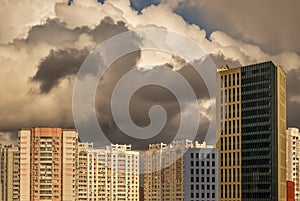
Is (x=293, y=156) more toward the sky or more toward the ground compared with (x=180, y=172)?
more toward the sky

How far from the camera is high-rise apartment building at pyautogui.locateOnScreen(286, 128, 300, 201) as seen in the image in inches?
1829

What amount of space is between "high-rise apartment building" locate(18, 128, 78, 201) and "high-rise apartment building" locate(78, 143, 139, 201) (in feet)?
40.8

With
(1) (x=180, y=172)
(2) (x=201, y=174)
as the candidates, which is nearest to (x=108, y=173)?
(1) (x=180, y=172)

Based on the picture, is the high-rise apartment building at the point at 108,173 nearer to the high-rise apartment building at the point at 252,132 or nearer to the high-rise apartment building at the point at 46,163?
the high-rise apartment building at the point at 46,163

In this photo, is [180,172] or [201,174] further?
[180,172]

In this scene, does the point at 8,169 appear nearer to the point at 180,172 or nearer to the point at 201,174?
the point at 180,172

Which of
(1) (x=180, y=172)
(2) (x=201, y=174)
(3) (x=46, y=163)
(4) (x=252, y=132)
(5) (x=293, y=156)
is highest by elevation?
Answer: (4) (x=252, y=132)

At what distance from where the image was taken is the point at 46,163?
114ft

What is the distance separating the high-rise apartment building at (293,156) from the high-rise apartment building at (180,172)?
219 inches

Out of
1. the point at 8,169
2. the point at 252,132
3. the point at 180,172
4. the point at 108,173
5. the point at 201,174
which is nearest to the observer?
the point at 252,132

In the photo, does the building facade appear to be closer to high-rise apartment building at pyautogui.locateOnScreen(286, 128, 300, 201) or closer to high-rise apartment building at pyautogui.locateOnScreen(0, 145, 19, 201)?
high-rise apartment building at pyautogui.locateOnScreen(286, 128, 300, 201)

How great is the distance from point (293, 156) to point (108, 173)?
13.4 metres

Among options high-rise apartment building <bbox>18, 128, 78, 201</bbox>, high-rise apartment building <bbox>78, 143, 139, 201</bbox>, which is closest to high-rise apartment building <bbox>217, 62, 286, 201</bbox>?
high-rise apartment building <bbox>18, 128, 78, 201</bbox>

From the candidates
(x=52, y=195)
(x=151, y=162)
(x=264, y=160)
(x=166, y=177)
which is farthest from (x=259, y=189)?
(x=151, y=162)
